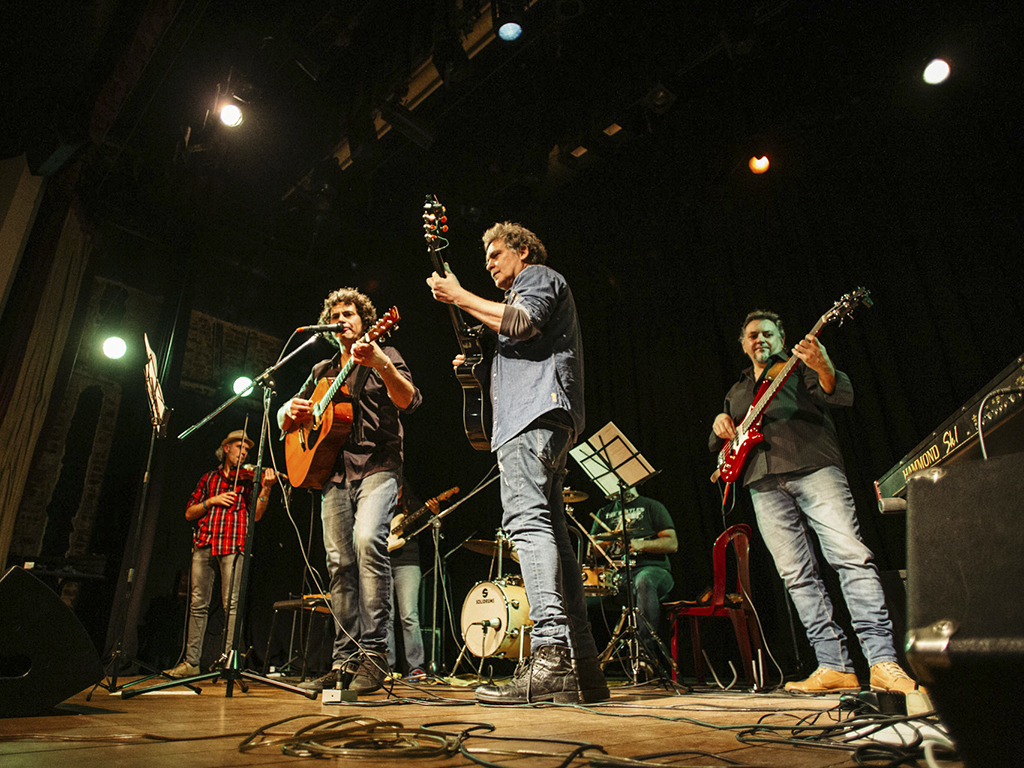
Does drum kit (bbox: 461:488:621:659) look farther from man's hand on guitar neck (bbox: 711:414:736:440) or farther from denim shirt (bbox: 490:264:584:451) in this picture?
denim shirt (bbox: 490:264:584:451)

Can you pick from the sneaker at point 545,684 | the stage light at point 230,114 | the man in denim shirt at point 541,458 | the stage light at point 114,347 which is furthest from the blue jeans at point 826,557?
the stage light at point 114,347

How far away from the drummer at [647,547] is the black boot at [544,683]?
291 centimetres

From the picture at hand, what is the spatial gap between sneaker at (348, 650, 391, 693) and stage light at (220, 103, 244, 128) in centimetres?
485

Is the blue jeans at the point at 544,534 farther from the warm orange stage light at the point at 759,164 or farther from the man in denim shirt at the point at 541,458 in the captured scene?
the warm orange stage light at the point at 759,164

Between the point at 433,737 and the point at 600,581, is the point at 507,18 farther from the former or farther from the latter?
the point at 433,737

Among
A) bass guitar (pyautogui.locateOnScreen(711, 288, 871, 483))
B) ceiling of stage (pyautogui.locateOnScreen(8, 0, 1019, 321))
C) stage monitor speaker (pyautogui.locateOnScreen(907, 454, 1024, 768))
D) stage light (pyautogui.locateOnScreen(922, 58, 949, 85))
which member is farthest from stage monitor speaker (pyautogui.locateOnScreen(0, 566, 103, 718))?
stage light (pyautogui.locateOnScreen(922, 58, 949, 85))

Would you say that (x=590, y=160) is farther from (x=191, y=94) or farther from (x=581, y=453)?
(x=191, y=94)

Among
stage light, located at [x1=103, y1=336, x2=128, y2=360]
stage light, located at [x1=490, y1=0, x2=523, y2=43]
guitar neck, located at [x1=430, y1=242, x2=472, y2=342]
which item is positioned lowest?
guitar neck, located at [x1=430, y1=242, x2=472, y2=342]

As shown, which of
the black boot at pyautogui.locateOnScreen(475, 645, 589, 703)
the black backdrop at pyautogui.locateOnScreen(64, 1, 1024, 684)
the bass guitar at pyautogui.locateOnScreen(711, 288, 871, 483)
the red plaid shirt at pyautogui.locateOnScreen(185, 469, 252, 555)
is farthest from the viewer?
the red plaid shirt at pyautogui.locateOnScreen(185, 469, 252, 555)

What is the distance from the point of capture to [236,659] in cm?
273

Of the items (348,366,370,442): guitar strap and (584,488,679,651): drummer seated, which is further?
(584,488,679,651): drummer seated

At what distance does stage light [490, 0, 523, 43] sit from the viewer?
4.56 m

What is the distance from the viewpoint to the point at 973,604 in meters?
0.68

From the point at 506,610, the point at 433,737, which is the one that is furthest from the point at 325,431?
the point at 506,610
